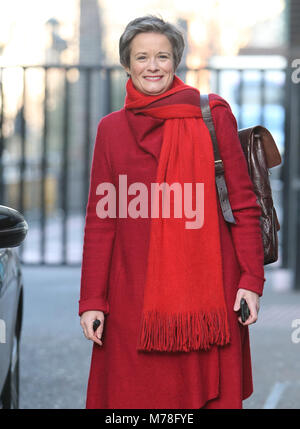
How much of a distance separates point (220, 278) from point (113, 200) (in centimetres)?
41

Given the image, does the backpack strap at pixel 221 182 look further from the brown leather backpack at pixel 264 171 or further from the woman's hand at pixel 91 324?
the woman's hand at pixel 91 324

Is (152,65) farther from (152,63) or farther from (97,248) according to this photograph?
(97,248)

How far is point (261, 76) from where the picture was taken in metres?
7.86

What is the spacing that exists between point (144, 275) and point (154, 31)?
75 cm

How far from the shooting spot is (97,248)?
2.52 meters

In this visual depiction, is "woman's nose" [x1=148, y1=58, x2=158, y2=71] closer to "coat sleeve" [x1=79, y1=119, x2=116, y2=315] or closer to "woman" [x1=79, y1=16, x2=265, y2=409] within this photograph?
"woman" [x1=79, y1=16, x2=265, y2=409]

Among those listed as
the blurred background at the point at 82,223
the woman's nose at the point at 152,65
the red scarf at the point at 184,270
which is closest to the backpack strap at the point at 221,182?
the red scarf at the point at 184,270

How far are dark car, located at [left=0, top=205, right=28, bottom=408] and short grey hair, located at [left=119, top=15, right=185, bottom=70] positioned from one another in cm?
64

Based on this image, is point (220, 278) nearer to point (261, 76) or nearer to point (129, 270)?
point (129, 270)

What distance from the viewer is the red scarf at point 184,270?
243 centimetres

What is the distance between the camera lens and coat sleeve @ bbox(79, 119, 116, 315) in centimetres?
251

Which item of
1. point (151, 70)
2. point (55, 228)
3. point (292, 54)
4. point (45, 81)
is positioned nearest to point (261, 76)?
point (292, 54)

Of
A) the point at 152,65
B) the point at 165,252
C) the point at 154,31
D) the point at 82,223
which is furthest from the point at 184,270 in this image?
the point at 82,223

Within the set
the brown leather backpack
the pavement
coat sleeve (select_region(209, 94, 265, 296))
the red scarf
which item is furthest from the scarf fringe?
the pavement
